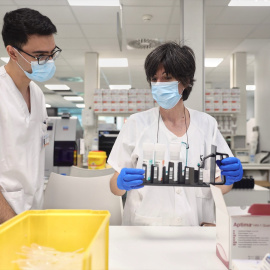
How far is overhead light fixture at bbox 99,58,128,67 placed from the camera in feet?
20.1

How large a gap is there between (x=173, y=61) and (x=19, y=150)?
0.91 m

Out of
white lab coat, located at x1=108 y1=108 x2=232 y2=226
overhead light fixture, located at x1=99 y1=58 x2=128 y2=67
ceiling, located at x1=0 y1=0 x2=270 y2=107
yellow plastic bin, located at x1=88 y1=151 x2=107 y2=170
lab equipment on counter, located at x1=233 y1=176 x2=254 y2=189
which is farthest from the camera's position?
overhead light fixture, located at x1=99 y1=58 x2=128 y2=67

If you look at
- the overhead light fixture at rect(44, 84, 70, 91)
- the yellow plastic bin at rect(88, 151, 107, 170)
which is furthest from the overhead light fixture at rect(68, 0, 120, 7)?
the overhead light fixture at rect(44, 84, 70, 91)

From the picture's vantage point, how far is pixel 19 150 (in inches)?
56.4

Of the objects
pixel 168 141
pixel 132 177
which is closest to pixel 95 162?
pixel 168 141

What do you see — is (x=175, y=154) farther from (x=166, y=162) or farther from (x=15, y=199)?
(x=15, y=199)

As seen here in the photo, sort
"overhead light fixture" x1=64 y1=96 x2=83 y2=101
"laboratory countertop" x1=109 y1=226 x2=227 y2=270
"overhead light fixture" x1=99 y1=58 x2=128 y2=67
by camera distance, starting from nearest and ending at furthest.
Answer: "laboratory countertop" x1=109 y1=226 x2=227 y2=270
"overhead light fixture" x1=99 y1=58 x2=128 y2=67
"overhead light fixture" x1=64 y1=96 x2=83 y2=101

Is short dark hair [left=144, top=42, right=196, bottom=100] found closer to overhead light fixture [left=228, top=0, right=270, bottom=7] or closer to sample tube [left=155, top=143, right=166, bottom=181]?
sample tube [left=155, top=143, right=166, bottom=181]

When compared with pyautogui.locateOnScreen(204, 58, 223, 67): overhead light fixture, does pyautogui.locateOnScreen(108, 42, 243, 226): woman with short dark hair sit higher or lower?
lower

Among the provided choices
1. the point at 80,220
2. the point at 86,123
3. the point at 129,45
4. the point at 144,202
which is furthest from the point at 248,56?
the point at 80,220

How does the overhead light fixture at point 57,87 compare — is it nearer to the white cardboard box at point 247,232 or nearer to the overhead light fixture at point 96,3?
the overhead light fixture at point 96,3

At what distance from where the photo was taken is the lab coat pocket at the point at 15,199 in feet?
4.61

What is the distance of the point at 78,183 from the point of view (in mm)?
1690

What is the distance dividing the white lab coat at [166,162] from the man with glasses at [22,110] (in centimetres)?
47
